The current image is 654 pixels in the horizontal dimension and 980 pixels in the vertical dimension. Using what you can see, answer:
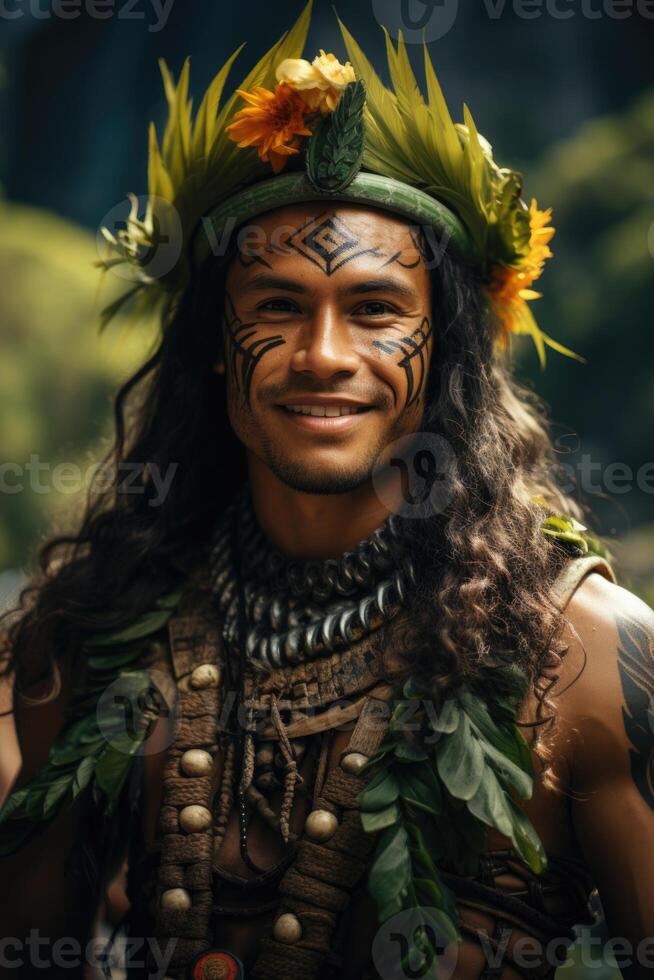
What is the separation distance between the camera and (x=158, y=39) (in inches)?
150

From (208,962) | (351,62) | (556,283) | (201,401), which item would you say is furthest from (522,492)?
(556,283)

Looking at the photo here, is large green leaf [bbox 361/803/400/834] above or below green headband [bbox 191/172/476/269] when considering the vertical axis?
below

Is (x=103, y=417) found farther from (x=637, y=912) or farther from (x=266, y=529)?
(x=637, y=912)

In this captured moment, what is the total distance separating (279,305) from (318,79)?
1.17 feet

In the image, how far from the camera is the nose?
171 cm

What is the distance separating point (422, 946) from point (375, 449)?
2.44 ft

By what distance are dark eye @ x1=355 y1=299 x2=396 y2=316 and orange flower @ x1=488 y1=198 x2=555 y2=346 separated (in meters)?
0.28

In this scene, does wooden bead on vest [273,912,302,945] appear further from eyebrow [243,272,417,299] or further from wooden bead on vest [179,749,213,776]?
eyebrow [243,272,417,299]
